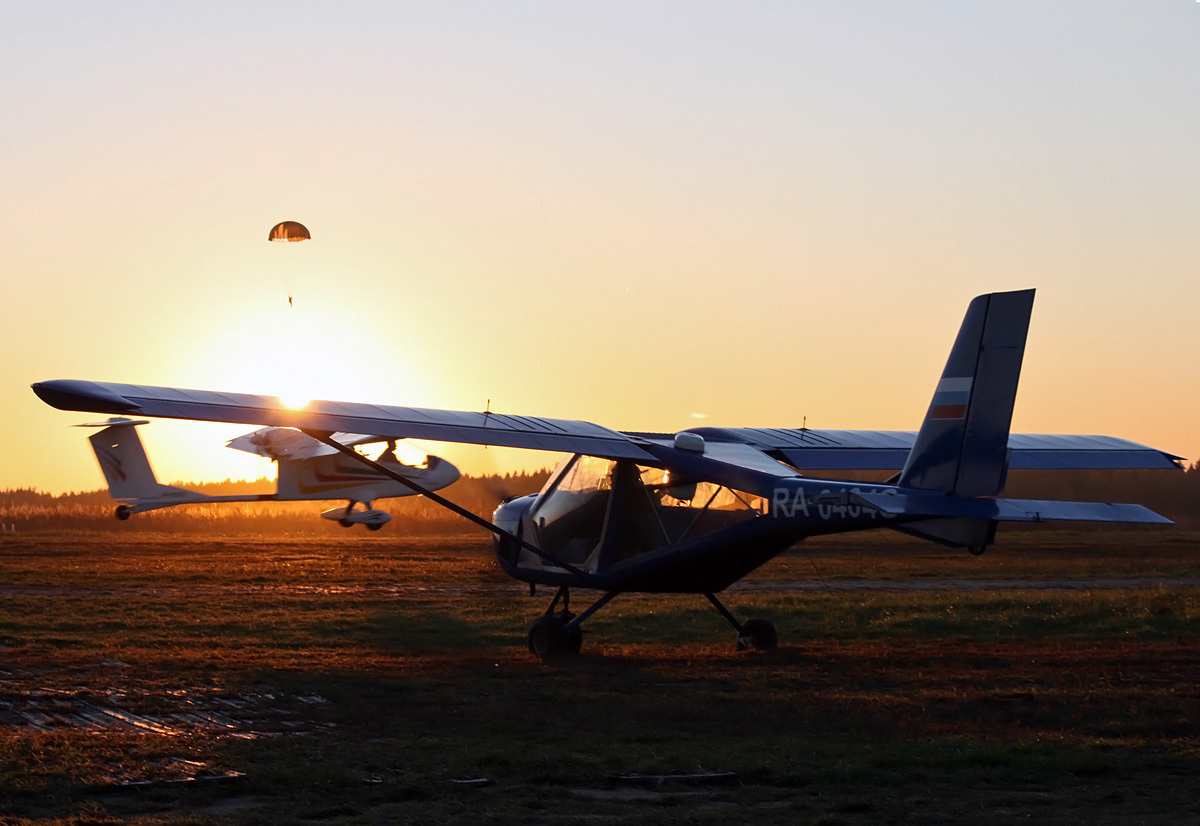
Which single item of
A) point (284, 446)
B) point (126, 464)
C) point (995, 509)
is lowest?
point (995, 509)

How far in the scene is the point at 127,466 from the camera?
41250 mm

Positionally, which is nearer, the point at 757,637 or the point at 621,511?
the point at 621,511

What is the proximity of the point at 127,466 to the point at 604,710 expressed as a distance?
33371 millimetres

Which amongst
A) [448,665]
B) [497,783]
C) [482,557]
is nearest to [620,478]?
[448,665]

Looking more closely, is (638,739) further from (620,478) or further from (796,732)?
(620,478)

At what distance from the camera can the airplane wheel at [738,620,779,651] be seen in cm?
1567

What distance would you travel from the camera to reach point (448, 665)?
1421cm

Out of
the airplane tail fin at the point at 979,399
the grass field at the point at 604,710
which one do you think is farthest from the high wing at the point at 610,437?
the grass field at the point at 604,710

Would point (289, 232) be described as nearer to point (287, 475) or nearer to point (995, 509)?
point (287, 475)

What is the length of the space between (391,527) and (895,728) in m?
49.1

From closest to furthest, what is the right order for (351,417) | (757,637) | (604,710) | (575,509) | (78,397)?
(604,710), (78,397), (351,417), (757,637), (575,509)

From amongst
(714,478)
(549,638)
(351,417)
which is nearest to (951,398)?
(714,478)

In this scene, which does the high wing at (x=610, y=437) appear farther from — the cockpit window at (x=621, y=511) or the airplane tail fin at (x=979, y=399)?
the airplane tail fin at (x=979, y=399)

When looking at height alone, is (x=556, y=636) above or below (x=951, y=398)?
below
